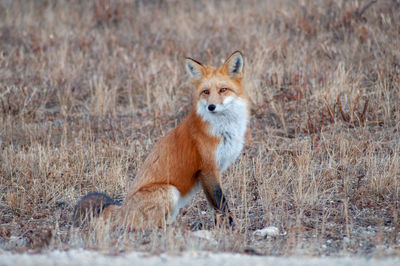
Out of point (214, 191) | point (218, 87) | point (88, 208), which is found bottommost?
point (88, 208)

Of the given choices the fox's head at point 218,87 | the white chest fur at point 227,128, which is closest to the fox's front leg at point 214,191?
the white chest fur at point 227,128

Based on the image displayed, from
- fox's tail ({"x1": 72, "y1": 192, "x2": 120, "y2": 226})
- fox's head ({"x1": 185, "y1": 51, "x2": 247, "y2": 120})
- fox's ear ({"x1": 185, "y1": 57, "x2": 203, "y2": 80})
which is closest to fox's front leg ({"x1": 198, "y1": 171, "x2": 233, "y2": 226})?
fox's head ({"x1": 185, "y1": 51, "x2": 247, "y2": 120})

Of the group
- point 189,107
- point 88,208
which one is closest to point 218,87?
point 88,208

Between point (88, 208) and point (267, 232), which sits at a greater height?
point (88, 208)

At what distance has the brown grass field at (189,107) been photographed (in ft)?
16.8

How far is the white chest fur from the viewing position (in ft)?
17.2

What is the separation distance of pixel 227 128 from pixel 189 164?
0.60 m

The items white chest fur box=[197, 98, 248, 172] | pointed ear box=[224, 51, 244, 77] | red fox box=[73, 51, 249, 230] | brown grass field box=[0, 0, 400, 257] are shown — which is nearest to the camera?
red fox box=[73, 51, 249, 230]

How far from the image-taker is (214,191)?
507cm

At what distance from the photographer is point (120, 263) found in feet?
10.8

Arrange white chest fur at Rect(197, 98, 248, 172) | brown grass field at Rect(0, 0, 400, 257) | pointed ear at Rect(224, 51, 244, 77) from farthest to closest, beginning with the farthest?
pointed ear at Rect(224, 51, 244, 77) → white chest fur at Rect(197, 98, 248, 172) → brown grass field at Rect(0, 0, 400, 257)

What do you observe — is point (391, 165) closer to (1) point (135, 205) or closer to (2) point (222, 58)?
(1) point (135, 205)

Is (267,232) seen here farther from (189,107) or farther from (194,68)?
(189,107)

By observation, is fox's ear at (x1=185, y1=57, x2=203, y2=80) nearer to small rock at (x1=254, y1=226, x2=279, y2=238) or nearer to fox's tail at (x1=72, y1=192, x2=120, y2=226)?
fox's tail at (x1=72, y1=192, x2=120, y2=226)
